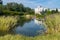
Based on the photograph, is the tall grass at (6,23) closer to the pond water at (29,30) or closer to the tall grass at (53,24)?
the pond water at (29,30)

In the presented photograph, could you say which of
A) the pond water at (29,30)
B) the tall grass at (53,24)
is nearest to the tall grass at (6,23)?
the pond water at (29,30)

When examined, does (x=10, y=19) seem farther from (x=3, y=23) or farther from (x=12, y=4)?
(x=12, y=4)

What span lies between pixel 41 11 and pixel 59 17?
42.0 m

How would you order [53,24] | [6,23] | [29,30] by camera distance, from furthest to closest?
[29,30]
[6,23]
[53,24]

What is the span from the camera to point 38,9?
54.8m

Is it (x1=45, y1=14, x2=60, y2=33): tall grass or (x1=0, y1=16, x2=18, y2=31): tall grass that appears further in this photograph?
(x1=0, y1=16, x2=18, y2=31): tall grass

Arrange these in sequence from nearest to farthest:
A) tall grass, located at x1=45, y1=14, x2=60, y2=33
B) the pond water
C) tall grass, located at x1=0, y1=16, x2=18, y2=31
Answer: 1. tall grass, located at x1=45, y1=14, x2=60, y2=33
2. tall grass, located at x1=0, y1=16, x2=18, y2=31
3. the pond water

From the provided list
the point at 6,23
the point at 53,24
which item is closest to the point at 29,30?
the point at 6,23

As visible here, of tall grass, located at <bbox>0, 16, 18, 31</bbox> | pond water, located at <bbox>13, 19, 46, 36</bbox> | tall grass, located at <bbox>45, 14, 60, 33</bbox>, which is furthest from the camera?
pond water, located at <bbox>13, 19, 46, 36</bbox>

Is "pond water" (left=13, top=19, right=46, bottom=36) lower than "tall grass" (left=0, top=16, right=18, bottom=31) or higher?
lower

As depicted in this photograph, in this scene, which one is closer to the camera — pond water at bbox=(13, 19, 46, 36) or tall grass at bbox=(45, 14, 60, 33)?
tall grass at bbox=(45, 14, 60, 33)

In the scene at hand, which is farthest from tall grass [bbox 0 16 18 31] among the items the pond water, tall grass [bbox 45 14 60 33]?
tall grass [bbox 45 14 60 33]

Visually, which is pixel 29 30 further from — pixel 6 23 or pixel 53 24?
pixel 53 24

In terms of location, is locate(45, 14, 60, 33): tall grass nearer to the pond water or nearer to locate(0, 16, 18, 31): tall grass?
the pond water
